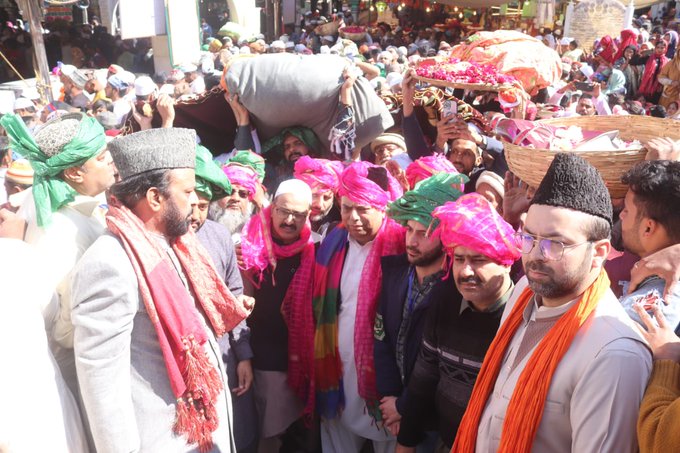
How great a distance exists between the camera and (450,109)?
149 inches

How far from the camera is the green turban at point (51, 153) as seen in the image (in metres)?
2.32

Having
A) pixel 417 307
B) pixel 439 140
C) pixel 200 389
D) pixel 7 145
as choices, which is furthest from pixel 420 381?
pixel 7 145

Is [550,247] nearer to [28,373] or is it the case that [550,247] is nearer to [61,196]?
[28,373]

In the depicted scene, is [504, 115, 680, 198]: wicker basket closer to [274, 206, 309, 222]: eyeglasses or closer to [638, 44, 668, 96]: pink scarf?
[274, 206, 309, 222]: eyeglasses

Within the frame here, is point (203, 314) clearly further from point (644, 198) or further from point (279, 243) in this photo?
point (644, 198)

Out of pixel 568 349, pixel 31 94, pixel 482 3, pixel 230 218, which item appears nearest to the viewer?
pixel 568 349

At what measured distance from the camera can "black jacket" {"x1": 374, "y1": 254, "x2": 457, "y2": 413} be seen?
2713 millimetres

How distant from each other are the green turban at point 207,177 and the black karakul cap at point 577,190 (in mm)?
1599

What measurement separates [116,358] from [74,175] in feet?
2.87

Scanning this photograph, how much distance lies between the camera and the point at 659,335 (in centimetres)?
169

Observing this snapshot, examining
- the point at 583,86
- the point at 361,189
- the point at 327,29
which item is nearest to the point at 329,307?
the point at 361,189

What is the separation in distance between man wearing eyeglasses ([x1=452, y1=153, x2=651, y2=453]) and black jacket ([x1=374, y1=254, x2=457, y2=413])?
781 mm

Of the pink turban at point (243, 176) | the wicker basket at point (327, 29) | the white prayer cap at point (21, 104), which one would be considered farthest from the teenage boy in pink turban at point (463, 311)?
the wicker basket at point (327, 29)

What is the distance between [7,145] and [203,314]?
3.79 meters
